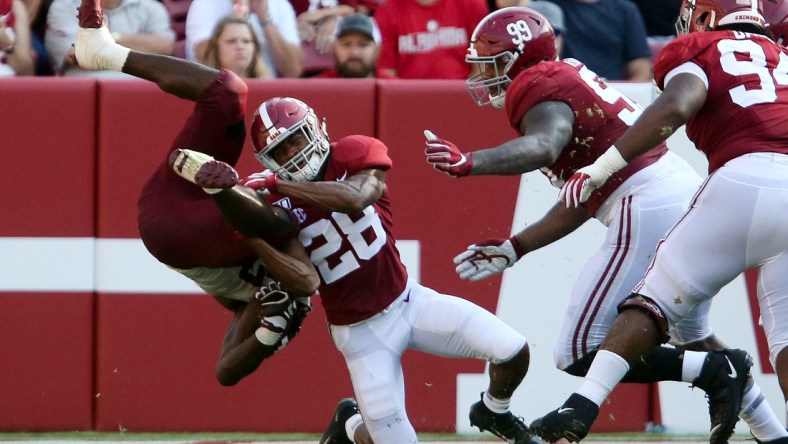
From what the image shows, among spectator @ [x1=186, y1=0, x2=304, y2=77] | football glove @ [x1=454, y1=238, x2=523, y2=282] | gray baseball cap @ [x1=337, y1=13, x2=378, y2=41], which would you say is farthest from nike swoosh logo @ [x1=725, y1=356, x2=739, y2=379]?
spectator @ [x1=186, y1=0, x2=304, y2=77]

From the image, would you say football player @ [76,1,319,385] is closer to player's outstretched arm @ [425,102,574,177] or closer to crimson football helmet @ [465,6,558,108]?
player's outstretched arm @ [425,102,574,177]

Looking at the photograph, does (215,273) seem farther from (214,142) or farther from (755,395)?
(755,395)

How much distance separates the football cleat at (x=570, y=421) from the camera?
435 centimetres

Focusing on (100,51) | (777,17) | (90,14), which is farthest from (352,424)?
(777,17)

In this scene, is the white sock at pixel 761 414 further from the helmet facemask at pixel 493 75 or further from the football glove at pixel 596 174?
the helmet facemask at pixel 493 75

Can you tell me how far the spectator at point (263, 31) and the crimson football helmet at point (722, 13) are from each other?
8.60 feet

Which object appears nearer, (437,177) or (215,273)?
(215,273)

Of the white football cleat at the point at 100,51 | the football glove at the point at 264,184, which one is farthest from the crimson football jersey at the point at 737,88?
the white football cleat at the point at 100,51

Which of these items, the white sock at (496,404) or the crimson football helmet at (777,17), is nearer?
the crimson football helmet at (777,17)

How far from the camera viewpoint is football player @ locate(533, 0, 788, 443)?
4.37 metres

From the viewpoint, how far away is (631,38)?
23.4ft

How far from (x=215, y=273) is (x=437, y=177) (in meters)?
1.52

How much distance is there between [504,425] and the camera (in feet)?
16.7

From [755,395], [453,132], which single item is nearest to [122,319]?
[453,132]
